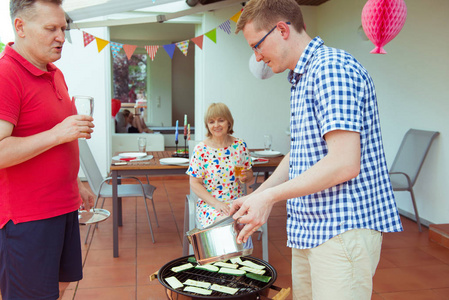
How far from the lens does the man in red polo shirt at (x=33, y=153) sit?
146 centimetres

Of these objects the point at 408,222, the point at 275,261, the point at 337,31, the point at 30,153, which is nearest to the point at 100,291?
the point at 275,261

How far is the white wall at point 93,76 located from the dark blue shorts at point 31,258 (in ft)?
15.7

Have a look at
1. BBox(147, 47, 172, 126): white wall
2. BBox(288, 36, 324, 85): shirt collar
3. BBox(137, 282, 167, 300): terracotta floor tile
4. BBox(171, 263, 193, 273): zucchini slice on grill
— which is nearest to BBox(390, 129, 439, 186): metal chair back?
BBox(137, 282, 167, 300): terracotta floor tile

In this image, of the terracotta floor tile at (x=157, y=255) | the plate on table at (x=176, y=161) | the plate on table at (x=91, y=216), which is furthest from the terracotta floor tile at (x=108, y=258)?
the plate on table at (x=91, y=216)

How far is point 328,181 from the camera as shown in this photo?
109cm

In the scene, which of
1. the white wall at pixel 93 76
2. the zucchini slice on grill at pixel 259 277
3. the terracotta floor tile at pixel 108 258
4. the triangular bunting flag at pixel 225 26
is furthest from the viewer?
the white wall at pixel 93 76

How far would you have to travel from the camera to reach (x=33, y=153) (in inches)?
57.7

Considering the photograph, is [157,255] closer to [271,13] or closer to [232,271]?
[232,271]

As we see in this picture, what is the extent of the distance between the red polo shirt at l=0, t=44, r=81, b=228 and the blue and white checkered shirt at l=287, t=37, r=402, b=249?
0.91 meters

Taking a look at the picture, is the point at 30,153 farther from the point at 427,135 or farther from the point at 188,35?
the point at 188,35

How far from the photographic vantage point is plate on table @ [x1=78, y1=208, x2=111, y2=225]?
1.90 meters

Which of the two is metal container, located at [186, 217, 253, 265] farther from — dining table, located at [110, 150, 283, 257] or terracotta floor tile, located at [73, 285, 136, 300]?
dining table, located at [110, 150, 283, 257]

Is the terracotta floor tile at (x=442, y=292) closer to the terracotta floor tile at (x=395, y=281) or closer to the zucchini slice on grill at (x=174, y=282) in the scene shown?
the terracotta floor tile at (x=395, y=281)

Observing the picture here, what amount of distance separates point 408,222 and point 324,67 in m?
3.95
